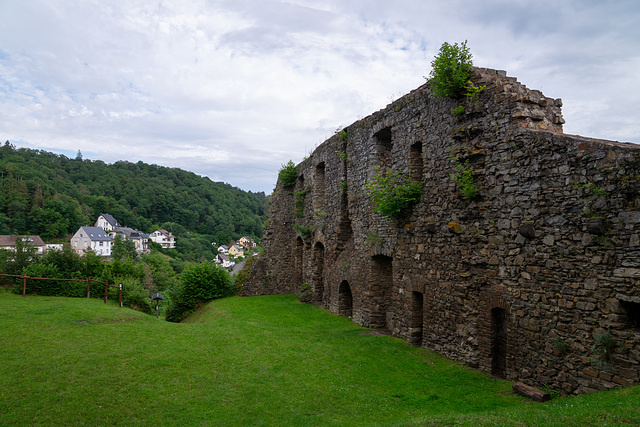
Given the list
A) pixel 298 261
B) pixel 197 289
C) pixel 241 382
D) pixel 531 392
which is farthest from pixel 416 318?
pixel 197 289

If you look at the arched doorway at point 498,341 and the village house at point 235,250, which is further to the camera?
the village house at point 235,250

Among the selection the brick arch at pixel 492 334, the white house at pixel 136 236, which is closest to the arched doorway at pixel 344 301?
the brick arch at pixel 492 334

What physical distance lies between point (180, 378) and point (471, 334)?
644cm

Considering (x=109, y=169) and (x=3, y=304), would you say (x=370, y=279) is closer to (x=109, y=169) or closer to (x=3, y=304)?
(x=3, y=304)

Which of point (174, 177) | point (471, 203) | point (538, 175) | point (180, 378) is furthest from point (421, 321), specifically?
point (174, 177)

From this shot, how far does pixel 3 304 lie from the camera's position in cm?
1438

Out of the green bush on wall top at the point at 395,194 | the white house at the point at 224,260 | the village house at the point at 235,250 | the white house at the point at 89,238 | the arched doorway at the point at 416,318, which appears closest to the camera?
the green bush on wall top at the point at 395,194

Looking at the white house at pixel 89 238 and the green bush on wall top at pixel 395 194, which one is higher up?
the green bush on wall top at pixel 395 194

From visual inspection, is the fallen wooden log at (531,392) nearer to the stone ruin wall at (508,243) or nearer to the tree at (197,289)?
the stone ruin wall at (508,243)

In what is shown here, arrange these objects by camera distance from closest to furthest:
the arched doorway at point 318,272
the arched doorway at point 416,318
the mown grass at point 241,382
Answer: the mown grass at point 241,382 < the arched doorway at point 416,318 < the arched doorway at point 318,272

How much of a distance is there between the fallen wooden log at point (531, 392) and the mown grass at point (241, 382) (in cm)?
17

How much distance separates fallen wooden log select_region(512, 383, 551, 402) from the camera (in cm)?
661

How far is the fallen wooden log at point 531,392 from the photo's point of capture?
21.7ft

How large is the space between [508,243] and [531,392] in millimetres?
2764
